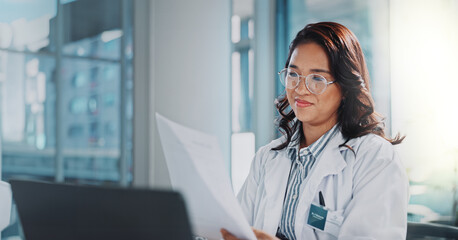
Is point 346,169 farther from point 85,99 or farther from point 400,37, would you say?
point 85,99

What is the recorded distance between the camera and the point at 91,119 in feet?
12.8

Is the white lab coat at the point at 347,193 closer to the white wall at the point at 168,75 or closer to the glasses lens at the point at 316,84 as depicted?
the glasses lens at the point at 316,84

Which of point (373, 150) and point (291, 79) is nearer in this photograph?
point (373, 150)

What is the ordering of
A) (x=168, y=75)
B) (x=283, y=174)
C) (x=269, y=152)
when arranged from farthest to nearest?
(x=168, y=75), (x=269, y=152), (x=283, y=174)

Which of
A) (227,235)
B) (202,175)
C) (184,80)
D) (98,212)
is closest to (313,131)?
(227,235)

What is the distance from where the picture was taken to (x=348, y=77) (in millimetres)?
1408

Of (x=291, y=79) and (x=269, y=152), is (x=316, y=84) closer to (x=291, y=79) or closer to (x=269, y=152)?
(x=291, y=79)

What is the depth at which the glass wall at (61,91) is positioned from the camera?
2.96m

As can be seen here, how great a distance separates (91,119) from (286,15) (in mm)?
2001

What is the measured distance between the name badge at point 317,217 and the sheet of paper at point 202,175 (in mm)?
551

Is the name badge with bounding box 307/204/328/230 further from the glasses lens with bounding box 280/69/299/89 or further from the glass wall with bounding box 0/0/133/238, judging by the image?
the glass wall with bounding box 0/0/133/238

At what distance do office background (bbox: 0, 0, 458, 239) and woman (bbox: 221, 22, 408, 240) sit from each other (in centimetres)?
130

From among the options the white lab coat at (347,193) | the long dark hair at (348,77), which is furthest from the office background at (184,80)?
the white lab coat at (347,193)

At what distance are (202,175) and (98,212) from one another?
0.19 metres
